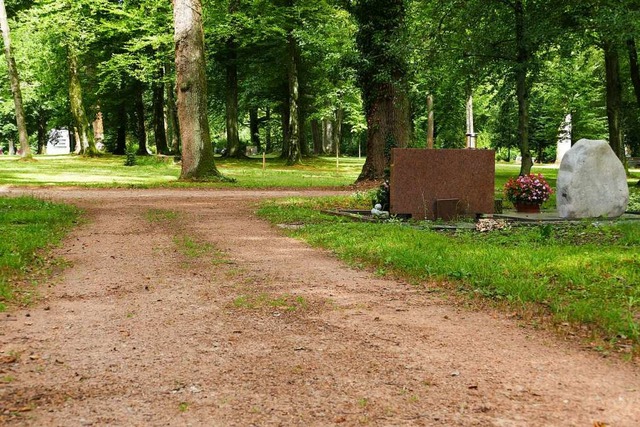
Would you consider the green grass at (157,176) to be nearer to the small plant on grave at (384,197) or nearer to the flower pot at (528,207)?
the small plant on grave at (384,197)

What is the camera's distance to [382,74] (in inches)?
722

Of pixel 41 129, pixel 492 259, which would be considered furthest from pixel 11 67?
pixel 41 129

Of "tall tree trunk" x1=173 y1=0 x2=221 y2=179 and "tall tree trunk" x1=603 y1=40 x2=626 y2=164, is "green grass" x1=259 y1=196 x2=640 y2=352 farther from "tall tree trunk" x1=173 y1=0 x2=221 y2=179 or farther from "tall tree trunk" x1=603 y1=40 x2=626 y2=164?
"tall tree trunk" x1=603 y1=40 x2=626 y2=164

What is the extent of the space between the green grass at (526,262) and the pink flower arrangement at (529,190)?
223 centimetres

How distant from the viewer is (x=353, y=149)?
67750mm

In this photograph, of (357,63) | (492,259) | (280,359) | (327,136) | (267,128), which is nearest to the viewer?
(280,359)

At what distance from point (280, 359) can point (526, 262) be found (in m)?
4.05

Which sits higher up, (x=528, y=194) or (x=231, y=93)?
(x=231, y=93)

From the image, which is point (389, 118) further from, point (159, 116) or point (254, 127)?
point (254, 127)

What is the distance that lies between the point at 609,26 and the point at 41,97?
49.5 metres

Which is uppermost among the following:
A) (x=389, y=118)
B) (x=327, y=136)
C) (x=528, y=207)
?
(x=327, y=136)

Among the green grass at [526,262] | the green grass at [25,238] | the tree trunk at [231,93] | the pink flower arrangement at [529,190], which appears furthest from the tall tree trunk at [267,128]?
the green grass at [526,262]

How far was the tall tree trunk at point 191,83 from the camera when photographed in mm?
20547

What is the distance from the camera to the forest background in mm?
17734
